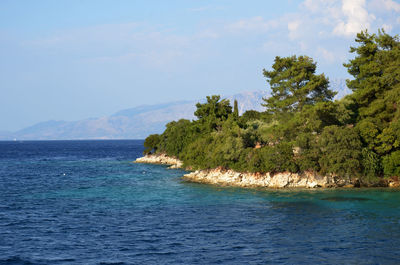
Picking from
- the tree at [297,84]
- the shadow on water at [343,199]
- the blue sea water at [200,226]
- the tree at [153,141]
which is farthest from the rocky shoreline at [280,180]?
the tree at [153,141]

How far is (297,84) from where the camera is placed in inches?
3091

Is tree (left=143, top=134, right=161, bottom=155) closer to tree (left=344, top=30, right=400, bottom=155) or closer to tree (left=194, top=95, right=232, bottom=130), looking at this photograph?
tree (left=194, top=95, right=232, bottom=130)

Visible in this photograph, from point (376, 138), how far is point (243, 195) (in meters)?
21.0

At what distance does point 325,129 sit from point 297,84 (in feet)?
71.3

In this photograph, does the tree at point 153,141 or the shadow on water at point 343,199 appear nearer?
the shadow on water at point 343,199

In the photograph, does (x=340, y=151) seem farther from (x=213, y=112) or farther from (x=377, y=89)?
(x=213, y=112)

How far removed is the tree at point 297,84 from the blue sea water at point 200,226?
27690 mm

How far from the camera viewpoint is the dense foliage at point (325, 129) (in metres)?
55.9

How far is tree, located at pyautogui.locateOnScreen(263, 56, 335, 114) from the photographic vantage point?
7606 cm

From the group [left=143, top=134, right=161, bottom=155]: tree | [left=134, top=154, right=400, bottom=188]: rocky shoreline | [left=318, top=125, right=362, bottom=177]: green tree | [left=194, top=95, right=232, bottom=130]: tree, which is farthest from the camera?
[left=143, top=134, right=161, bottom=155]: tree

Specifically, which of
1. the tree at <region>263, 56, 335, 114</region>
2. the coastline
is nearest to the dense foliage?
the tree at <region>263, 56, 335, 114</region>

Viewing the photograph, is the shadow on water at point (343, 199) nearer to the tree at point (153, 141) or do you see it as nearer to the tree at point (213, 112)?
the tree at point (213, 112)

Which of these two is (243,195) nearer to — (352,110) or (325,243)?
(325,243)

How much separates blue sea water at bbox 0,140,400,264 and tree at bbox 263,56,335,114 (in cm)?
2769
